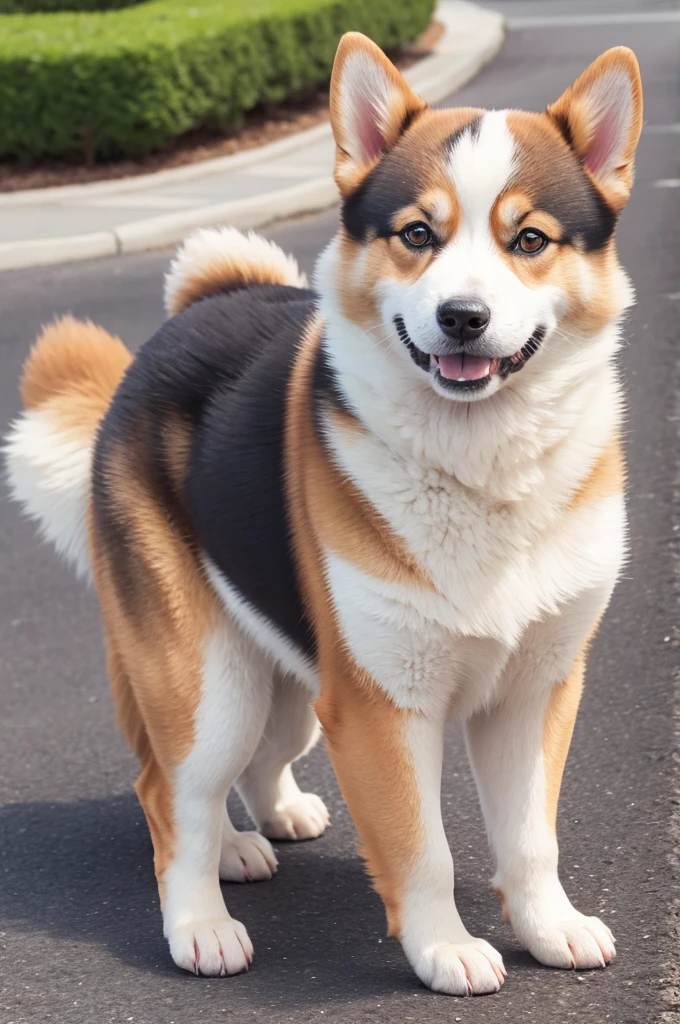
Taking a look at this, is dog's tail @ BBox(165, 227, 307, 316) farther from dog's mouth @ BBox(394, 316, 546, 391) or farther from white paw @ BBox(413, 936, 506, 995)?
white paw @ BBox(413, 936, 506, 995)

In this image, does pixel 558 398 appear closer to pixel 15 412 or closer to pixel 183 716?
pixel 183 716

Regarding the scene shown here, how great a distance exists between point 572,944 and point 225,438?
57.2 inches

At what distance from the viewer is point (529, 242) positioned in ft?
10.2

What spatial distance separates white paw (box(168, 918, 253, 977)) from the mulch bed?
33.4 ft

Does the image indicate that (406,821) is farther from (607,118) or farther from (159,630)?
(607,118)

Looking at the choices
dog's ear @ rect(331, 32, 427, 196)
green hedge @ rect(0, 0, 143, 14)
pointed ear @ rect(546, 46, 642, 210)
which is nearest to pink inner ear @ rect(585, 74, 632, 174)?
pointed ear @ rect(546, 46, 642, 210)

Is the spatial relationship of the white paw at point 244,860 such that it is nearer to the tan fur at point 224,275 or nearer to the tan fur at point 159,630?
the tan fur at point 159,630

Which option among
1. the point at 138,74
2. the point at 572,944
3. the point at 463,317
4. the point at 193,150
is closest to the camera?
the point at 463,317

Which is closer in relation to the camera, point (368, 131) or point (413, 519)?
point (413, 519)

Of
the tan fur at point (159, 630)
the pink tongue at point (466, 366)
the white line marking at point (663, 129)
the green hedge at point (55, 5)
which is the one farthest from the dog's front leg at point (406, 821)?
the green hedge at point (55, 5)

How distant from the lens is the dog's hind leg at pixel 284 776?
Result: 4121mm

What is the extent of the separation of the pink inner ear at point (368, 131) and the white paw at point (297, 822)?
6.07 feet

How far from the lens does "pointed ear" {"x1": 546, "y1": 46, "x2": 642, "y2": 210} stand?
326cm

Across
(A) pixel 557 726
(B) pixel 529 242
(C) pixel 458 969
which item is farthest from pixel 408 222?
(C) pixel 458 969
